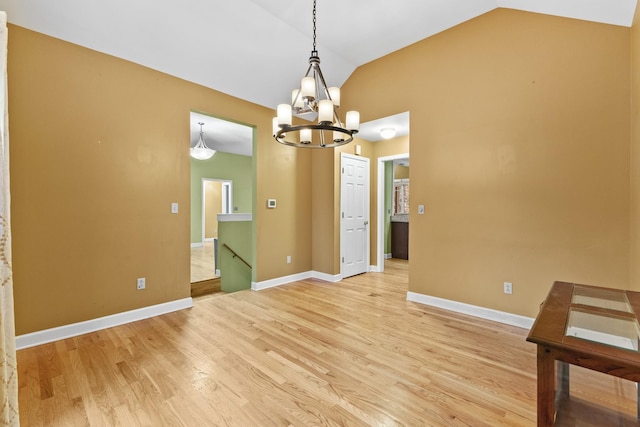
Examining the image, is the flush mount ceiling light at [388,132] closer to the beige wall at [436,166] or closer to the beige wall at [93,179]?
the beige wall at [436,166]

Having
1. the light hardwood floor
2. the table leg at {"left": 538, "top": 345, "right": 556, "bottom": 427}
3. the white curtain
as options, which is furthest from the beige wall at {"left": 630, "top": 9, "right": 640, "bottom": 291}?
the white curtain

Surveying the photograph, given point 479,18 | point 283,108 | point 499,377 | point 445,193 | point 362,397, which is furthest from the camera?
point 445,193

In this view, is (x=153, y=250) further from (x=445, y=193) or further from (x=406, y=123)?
(x=406, y=123)

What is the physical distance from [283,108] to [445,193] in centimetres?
222

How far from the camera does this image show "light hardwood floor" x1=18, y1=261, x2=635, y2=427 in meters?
1.65

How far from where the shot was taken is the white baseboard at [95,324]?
246 cm

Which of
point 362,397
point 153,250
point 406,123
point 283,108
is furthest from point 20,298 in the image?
point 406,123

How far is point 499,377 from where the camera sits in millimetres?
2008

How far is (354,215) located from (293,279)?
4.99ft

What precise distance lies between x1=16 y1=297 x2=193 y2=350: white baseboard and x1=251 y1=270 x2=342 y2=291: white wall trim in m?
1.00

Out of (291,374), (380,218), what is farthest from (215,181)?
(291,374)

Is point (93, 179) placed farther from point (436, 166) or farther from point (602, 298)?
point (602, 298)

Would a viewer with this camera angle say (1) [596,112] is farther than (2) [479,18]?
No

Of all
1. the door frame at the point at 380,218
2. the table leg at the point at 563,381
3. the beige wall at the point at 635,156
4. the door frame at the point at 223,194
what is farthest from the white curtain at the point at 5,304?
the door frame at the point at 223,194
